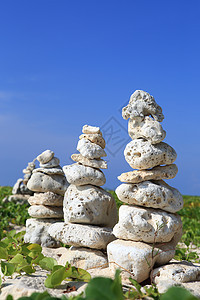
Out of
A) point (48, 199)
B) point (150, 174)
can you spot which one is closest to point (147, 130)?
Result: point (150, 174)

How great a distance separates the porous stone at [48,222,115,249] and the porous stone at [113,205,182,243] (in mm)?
476

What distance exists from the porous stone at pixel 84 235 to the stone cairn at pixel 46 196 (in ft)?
5.48

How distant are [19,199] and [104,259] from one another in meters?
7.57

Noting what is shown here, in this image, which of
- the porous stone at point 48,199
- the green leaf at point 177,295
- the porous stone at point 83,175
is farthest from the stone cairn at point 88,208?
the green leaf at point 177,295

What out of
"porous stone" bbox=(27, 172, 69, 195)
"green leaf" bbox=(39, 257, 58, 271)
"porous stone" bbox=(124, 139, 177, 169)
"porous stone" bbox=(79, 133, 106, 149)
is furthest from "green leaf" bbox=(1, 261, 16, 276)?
"porous stone" bbox=(27, 172, 69, 195)

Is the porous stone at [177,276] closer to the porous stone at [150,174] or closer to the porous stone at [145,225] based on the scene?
the porous stone at [145,225]

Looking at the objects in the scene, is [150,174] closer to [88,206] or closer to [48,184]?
[88,206]

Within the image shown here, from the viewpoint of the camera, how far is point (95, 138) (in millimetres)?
5250

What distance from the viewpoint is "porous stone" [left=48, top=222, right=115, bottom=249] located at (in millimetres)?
4598

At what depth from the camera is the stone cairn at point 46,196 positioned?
258 inches

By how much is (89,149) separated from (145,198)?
1285 millimetres

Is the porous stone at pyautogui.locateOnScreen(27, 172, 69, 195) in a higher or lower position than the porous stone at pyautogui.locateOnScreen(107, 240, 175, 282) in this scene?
higher

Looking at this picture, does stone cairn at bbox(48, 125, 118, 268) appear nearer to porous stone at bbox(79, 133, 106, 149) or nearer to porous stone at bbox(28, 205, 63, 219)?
porous stone at bbox(79, 133, 106, 149)

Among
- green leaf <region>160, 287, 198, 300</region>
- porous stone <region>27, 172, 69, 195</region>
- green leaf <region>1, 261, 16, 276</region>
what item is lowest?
green leaf <region>160, 287, 198, 300</region>
